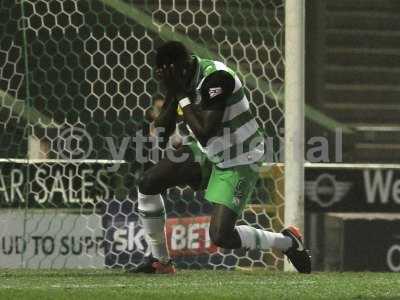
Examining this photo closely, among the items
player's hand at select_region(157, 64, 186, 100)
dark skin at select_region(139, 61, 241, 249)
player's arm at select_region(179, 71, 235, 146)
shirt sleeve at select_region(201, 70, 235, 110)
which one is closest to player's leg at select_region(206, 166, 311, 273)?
dark skin at select_region(139, 61, 241, 249)

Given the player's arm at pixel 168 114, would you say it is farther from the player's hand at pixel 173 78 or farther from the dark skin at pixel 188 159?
the player's hand at pixel 173 78

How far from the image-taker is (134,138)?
380 inches

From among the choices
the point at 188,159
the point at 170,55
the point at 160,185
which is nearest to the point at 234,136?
the point at 188,159

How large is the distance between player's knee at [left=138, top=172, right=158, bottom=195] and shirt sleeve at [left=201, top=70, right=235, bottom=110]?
63 centimetres

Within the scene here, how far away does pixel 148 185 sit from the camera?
7.54 metres

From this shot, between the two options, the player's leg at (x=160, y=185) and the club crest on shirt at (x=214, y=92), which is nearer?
the club crest on shirt at (x=214, y=92)

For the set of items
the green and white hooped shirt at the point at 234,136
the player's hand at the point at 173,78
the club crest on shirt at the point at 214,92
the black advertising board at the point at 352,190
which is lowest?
the black advertising board at the point at 352,190

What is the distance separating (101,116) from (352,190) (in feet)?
6.85

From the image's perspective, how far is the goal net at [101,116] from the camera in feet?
30.7

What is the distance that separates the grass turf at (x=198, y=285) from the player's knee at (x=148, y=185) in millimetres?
525

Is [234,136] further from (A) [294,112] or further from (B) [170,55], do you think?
(A) [294,112]

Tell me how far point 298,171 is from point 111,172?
1.61 meters

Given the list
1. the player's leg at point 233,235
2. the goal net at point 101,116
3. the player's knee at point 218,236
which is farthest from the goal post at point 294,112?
the player's knee at point 218,236

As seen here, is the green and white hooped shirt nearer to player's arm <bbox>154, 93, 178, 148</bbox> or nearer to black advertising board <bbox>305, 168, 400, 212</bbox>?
player's arm <bbox>154, 93, 178, 148</bbox>
